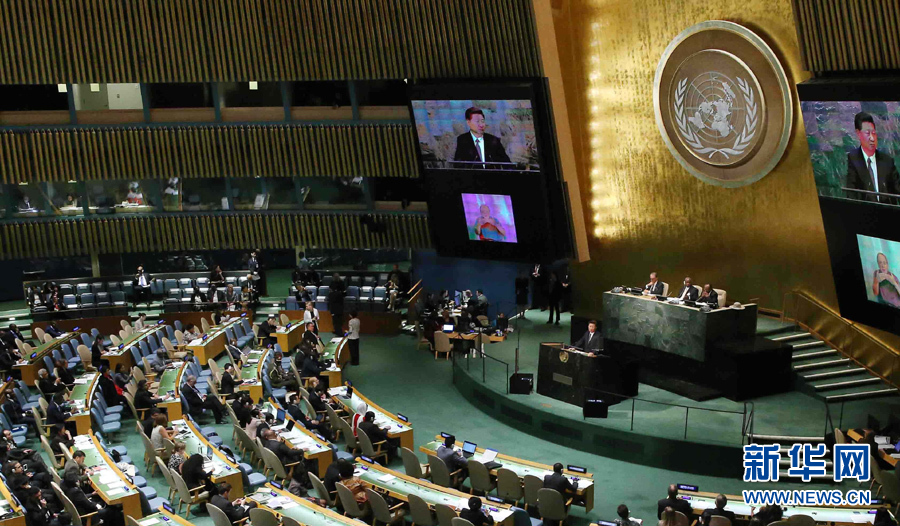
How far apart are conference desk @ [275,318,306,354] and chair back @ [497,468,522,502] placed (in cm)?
936

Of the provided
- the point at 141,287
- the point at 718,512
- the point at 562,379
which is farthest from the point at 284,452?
the point at 141,287

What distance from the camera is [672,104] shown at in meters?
17.9

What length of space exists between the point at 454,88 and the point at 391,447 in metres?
7.56

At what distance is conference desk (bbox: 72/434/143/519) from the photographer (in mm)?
11922

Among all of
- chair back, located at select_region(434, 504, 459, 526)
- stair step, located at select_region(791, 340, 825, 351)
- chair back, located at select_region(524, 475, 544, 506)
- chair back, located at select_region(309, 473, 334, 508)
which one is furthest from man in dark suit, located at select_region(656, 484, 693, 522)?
stair step, located at select_region(791, 340, 825, 351)

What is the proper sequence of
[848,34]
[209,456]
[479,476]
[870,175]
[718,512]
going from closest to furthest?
[718,512]
[479,476]
[848,34]
[870,175]
[209,456]

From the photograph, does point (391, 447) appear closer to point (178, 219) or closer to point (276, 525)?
point (276, 525)

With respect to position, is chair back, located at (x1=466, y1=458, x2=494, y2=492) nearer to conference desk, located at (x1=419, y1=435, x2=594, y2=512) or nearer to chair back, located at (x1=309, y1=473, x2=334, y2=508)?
conference desk, located at (x1=419, y1=435, x2=594, y2=512)

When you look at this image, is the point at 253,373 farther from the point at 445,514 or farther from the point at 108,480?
the point at 445,514

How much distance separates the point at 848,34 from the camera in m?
13.0

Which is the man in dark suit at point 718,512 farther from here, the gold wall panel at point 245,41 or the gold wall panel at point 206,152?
the gold wall panel at point 206,152

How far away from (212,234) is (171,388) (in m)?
7.16

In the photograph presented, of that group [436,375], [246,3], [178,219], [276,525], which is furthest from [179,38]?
[276,525]

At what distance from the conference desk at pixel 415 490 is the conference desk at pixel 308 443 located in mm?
655
